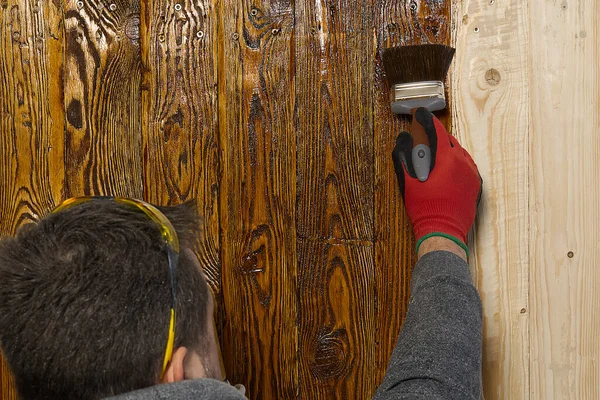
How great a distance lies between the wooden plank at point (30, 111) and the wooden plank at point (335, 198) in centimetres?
→ 55

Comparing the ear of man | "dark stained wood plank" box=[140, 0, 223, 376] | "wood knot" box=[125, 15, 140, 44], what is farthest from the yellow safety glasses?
"wood knot" box=[125, 15, 140, 44]

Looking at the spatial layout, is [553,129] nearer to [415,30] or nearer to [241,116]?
[415,30]

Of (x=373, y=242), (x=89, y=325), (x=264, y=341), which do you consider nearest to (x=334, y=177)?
(x=373, y=242)

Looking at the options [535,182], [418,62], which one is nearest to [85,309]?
[418,62]

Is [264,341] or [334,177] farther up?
[334,177]

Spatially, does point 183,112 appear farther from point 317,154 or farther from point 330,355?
point 330,355

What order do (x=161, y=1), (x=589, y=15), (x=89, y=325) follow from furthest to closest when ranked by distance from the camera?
(x=161, y=1) < (x=589, y=15) < (x=89, y=325)

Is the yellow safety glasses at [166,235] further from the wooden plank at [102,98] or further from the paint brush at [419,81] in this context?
the paint brush at [419,81]

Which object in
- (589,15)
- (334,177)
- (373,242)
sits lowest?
(373,242)

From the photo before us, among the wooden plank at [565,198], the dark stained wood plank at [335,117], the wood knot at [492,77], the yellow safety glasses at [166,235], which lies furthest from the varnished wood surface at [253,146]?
the yellow safety glasses at [166,235]

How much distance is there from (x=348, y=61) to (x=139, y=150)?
1.65 ft

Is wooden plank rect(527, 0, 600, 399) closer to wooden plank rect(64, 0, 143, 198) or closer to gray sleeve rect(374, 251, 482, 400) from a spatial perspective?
gray sleeve rect(374, 251, 482, 400)

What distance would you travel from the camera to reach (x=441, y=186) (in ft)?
3.96

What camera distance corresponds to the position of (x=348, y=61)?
126 cm
